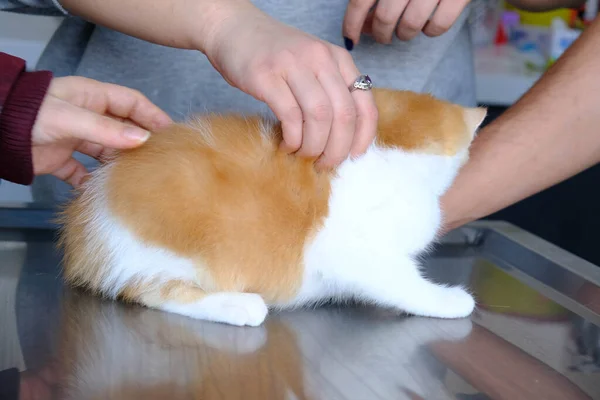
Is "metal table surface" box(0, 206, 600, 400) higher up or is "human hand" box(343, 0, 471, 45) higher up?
"human hand" box(343, 0, 471, 45)

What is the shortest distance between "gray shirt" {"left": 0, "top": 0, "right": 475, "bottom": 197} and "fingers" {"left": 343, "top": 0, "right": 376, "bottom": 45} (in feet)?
0.30

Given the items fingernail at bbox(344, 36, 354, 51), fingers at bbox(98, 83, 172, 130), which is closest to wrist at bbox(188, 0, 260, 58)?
fingers at bbox(98, 83, 172, 130)

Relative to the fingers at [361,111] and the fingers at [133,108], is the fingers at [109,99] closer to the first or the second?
the fingers at [133,108]

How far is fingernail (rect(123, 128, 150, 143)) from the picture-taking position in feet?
2.33

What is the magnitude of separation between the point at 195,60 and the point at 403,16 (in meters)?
0.31

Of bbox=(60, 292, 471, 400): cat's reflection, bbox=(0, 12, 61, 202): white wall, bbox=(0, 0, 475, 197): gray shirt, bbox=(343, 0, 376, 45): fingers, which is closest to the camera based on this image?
bbox=(60, 292, 471, 400): cat's reflection

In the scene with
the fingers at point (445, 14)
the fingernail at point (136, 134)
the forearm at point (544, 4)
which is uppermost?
the forearm at point (544, 4)

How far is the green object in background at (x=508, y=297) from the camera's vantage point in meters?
0.80

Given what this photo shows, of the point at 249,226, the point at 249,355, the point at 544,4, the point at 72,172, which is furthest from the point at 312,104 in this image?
the point at 544,4

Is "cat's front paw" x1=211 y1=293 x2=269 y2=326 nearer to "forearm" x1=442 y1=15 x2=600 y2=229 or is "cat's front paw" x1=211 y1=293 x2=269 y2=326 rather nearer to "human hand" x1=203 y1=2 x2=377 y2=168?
"human hand" x1=203 y1=2 x2=377 y2=168

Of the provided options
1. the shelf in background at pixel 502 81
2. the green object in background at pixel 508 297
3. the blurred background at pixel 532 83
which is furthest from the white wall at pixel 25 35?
the green object in background at pixel 508 297

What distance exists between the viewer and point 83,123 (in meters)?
0.68

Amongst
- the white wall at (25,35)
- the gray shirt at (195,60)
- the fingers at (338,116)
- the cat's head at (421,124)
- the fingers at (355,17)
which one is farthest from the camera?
the white wall at (25,35)

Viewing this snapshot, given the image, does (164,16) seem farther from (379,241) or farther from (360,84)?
(379,241)
